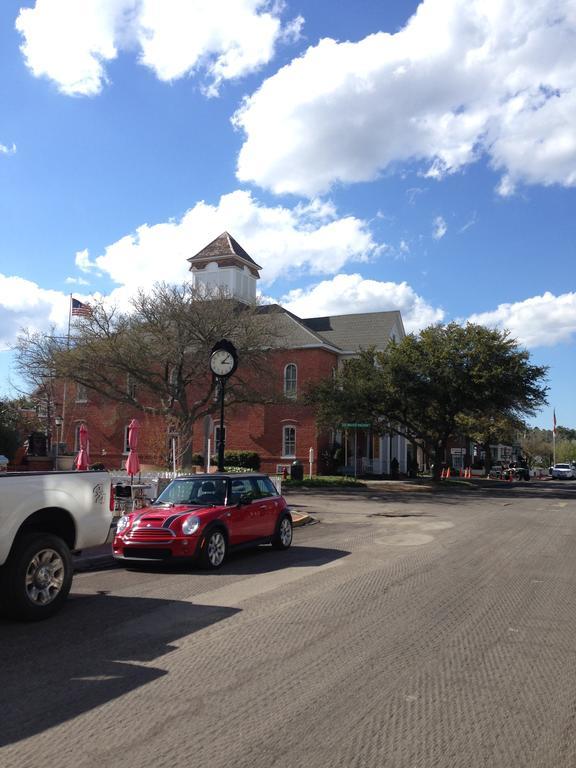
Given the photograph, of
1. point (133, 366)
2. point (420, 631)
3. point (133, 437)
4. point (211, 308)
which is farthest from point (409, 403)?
point (420, 631)

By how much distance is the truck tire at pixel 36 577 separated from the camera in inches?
264

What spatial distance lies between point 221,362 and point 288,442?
102 ft

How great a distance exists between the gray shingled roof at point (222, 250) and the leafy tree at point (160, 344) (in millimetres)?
22368

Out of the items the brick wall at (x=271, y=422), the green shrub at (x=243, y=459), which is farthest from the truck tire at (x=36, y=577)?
the green shrub at (x=243, y=459)

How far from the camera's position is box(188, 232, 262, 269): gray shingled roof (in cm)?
5353

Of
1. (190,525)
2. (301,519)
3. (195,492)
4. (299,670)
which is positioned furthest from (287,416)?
(299,670)

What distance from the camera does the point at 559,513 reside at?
69.1 feet

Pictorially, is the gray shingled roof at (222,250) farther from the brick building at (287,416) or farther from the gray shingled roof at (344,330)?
the gray shingled roof at (344,330)

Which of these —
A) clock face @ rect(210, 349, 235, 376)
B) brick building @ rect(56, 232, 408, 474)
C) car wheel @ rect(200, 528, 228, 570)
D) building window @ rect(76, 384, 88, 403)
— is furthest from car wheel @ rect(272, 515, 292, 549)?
brick building @ rect(56, 232, 408, 474)

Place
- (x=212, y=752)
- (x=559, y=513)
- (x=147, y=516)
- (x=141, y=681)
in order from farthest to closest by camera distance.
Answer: (x=559, y=513)
(x=147, y=516)
(x=141, y=681)
(x=212, y=752)

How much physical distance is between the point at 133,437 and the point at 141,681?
46.3 ft

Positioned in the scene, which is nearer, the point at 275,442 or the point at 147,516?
the point at 147,516

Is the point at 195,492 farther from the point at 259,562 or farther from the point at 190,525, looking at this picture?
the point at 259,562

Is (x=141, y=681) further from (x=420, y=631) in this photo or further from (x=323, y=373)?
(x=323, y=373)
